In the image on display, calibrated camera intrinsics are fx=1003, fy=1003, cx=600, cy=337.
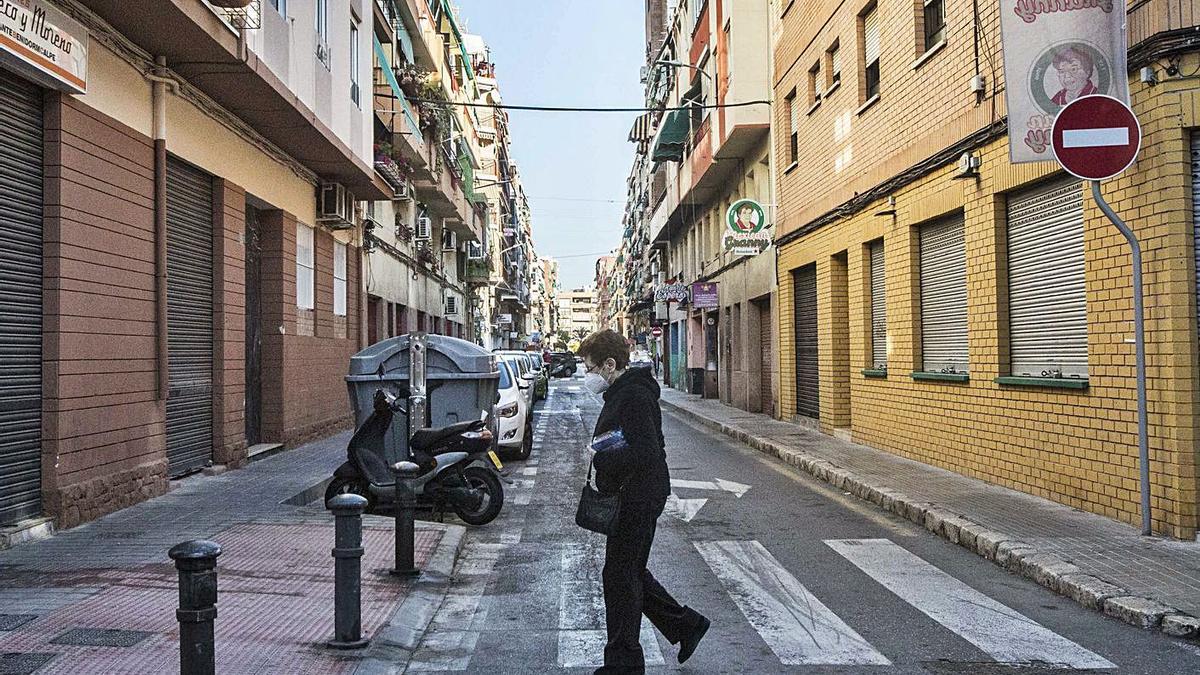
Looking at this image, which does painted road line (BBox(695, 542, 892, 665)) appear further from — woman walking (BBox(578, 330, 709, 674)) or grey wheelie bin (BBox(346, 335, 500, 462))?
grey wheelie bin (BBox(346, 335, 500, 462))

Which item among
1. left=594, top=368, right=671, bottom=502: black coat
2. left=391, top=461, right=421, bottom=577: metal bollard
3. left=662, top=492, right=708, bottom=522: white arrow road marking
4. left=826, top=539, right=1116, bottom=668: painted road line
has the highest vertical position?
left=594, top=368, right=671, bottom=502: black coat

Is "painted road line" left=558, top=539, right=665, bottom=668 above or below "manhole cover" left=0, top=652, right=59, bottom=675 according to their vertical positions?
below

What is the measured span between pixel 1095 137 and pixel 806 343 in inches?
499

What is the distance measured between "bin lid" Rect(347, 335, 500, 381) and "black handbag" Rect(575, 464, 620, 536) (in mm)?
6067

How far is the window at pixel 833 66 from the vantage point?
17578 mm

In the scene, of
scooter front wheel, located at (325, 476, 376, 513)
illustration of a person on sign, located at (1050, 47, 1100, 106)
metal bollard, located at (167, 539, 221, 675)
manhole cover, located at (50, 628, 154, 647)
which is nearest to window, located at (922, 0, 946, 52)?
illustration of a person on sign, located at (1050, 47, 1100, 106)

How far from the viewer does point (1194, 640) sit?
5508 millimetres

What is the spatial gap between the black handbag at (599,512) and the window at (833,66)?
14047 mm

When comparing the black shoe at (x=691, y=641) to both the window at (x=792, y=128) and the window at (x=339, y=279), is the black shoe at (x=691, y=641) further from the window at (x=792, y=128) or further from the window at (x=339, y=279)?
the window at (x=792, y=128)

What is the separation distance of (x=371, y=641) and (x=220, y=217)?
9.18 metres

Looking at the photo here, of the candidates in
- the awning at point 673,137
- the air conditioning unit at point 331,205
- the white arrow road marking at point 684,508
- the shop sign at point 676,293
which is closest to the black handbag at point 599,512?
the white arrow road marking at point 684,508

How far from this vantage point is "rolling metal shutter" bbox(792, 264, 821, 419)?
→ 19.8 meters

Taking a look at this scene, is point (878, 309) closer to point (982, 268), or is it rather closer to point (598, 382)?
point (982, 268)

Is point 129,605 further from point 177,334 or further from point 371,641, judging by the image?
point 177,334
